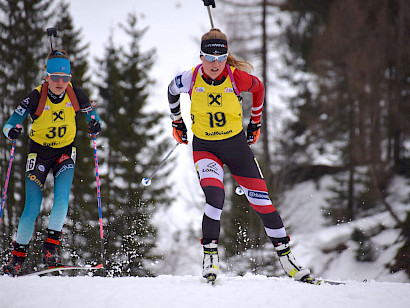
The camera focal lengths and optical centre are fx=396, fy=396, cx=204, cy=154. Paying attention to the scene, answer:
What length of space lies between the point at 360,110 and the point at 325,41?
4.08m

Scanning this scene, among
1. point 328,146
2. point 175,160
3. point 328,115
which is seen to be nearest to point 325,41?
point 328,115

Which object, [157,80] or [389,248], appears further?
[157,80]

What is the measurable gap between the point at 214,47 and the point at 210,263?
196cm

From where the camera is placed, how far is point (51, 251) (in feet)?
14.1

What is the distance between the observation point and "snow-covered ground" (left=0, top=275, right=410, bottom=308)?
265 centimetres

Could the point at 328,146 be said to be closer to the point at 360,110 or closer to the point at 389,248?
the point at 360,110

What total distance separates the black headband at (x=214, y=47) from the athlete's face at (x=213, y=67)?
0.08 m

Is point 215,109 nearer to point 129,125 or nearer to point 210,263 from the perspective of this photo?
point 210,263

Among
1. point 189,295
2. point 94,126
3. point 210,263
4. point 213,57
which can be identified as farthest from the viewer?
point 94,126

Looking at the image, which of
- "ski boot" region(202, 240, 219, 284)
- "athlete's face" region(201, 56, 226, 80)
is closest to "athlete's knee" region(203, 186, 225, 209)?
"ski boot" region(202, 240, 219, 284)

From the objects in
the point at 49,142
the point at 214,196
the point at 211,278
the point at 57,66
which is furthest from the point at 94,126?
the point at 211,278

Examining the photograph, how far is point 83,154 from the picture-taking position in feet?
47.3

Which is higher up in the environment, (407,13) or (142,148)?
(407,13)

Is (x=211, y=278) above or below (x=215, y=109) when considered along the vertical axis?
below
